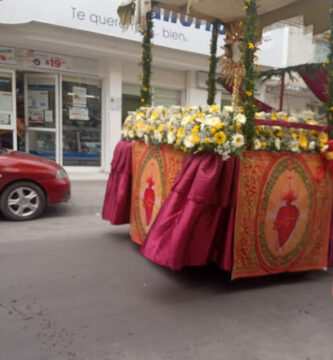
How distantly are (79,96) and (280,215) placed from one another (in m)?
8.39

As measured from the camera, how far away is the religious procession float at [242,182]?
308cm

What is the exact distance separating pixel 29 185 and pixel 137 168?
2.29 m

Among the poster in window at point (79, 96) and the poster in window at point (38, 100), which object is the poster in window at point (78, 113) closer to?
the poster in window at point (79, 96)

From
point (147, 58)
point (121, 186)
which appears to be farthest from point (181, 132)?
point (147, 58)

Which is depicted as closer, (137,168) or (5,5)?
(137,168)

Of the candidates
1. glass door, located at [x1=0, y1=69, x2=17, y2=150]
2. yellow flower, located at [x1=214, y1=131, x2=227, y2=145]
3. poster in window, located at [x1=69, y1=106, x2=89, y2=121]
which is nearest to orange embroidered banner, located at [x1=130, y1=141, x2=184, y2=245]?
yellow flower, located at [x1=214, y1=131, x2=227, y2=145]

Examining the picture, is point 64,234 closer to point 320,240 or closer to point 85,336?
point 85,336

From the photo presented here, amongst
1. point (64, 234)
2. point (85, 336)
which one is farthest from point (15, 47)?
point (85, 336)

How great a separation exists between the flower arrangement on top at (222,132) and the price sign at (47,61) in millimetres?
6819

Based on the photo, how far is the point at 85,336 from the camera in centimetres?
254

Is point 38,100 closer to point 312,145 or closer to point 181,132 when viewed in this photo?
point 181,132

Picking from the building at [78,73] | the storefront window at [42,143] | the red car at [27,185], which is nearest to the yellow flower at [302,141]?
the red car at [27,185]

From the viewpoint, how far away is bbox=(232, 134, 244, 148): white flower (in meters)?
3.02

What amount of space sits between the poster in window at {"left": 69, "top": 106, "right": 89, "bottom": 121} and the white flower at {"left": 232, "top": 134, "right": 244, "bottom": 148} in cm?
836
